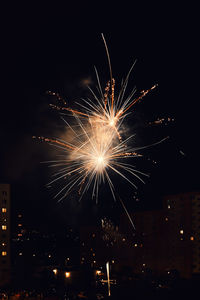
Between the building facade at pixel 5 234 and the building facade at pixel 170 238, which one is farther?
the building facade at pixel 170 238

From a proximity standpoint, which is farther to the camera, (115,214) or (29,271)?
(115,214)

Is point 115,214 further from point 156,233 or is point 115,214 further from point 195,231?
point 195,231

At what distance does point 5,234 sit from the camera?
2050 centimetres

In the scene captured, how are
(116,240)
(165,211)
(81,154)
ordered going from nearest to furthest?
(81,154), (165,211), (116,240)

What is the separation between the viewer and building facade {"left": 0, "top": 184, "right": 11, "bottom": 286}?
20016mm

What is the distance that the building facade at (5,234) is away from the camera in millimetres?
20016

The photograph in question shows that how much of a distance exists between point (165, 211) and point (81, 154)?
1241 centimetres

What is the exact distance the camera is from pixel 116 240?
90.3 ft

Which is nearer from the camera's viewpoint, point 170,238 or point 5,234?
point 5,234

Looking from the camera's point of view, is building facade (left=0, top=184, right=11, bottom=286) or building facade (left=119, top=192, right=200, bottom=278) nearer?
building facade (left=0, top=184, right=11, bottom=286)

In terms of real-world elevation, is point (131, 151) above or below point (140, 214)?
above

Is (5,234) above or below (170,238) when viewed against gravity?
above

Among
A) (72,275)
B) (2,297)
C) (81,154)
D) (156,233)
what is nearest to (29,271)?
(72,275)

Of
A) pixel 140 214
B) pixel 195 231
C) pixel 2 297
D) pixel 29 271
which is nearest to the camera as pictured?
pixel 2 297
